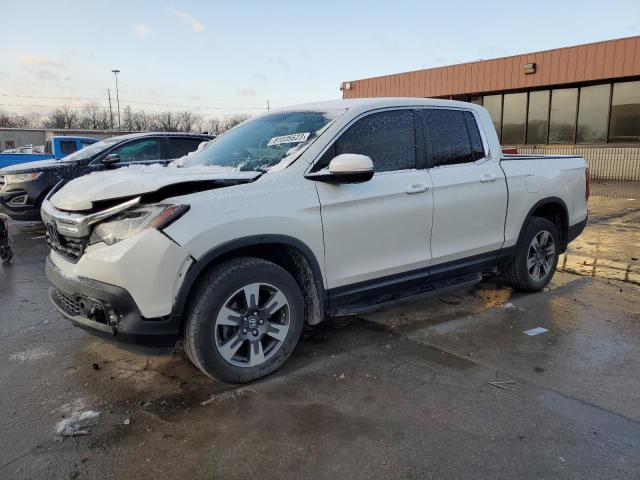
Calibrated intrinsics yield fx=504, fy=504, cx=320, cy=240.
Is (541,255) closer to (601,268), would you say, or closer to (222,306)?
(601,268)

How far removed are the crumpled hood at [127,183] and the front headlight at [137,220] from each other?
11cm

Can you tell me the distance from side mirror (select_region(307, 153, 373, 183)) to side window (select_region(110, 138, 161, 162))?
20.8ft

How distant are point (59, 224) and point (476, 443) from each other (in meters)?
2.83

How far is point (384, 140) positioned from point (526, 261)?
86.1 inches

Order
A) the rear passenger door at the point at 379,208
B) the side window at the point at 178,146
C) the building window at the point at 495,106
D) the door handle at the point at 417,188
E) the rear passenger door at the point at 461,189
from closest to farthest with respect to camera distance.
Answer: the rear passenger door at the point at 379,208 → the door handle at the point at 417,188 → the rear passenger door at the point at 461,189 → the side window at the point at 178,146 → the building window at the point at 495,106

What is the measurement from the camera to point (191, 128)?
82750 mm

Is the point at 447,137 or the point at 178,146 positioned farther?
the point at 178,146

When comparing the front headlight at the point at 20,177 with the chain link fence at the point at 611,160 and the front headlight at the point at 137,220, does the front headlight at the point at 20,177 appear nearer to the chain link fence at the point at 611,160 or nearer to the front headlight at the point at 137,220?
the front headlight at the point at 137,220

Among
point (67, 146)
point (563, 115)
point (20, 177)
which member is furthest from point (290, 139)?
point (563, 115)

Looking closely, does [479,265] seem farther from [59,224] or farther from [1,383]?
[1,383]

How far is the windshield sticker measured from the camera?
12.1ft

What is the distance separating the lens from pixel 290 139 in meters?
3.74

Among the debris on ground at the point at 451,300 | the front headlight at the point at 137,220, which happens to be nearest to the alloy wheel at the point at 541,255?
the debris on ground at the point at 451,300

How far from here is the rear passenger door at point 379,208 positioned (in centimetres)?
353
